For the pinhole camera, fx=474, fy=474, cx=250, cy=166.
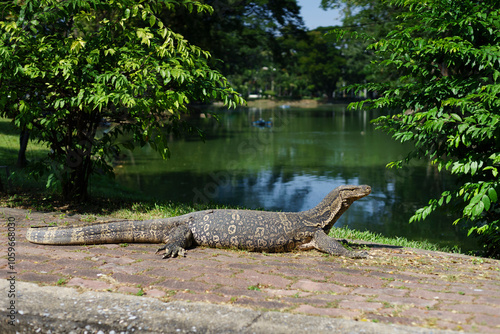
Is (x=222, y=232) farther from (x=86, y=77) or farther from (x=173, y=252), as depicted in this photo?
(x=86, y=77)

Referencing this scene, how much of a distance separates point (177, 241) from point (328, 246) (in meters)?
1.80

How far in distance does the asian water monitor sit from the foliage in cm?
138

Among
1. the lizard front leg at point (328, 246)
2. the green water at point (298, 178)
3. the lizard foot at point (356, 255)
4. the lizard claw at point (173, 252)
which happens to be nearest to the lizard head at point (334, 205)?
the lizard front leg at point (328, 246)

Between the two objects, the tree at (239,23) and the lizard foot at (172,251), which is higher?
the tree at (239,23)

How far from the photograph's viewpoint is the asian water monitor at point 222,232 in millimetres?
5672

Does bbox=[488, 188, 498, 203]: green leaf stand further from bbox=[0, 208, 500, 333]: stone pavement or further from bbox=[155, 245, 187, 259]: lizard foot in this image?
bbox=[155, 245, 187, 259]: lizard foot

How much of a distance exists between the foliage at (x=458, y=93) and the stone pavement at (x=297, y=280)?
1150mm

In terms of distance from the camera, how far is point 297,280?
448cm

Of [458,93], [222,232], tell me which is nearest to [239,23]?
[458,93]

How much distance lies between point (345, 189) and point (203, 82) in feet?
11.0

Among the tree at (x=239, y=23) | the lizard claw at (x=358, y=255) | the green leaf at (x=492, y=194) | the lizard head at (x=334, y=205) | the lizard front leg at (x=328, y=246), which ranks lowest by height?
the lizard claw at (x=358, y=255)

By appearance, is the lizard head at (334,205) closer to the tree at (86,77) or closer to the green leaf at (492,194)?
the green leaf at (492,194)

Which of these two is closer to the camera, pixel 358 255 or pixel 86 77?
pixel 358 255

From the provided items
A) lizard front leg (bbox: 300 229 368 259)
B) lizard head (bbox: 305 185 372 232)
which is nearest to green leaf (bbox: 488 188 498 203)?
lizard head (bbox: 305 185 372 232)
